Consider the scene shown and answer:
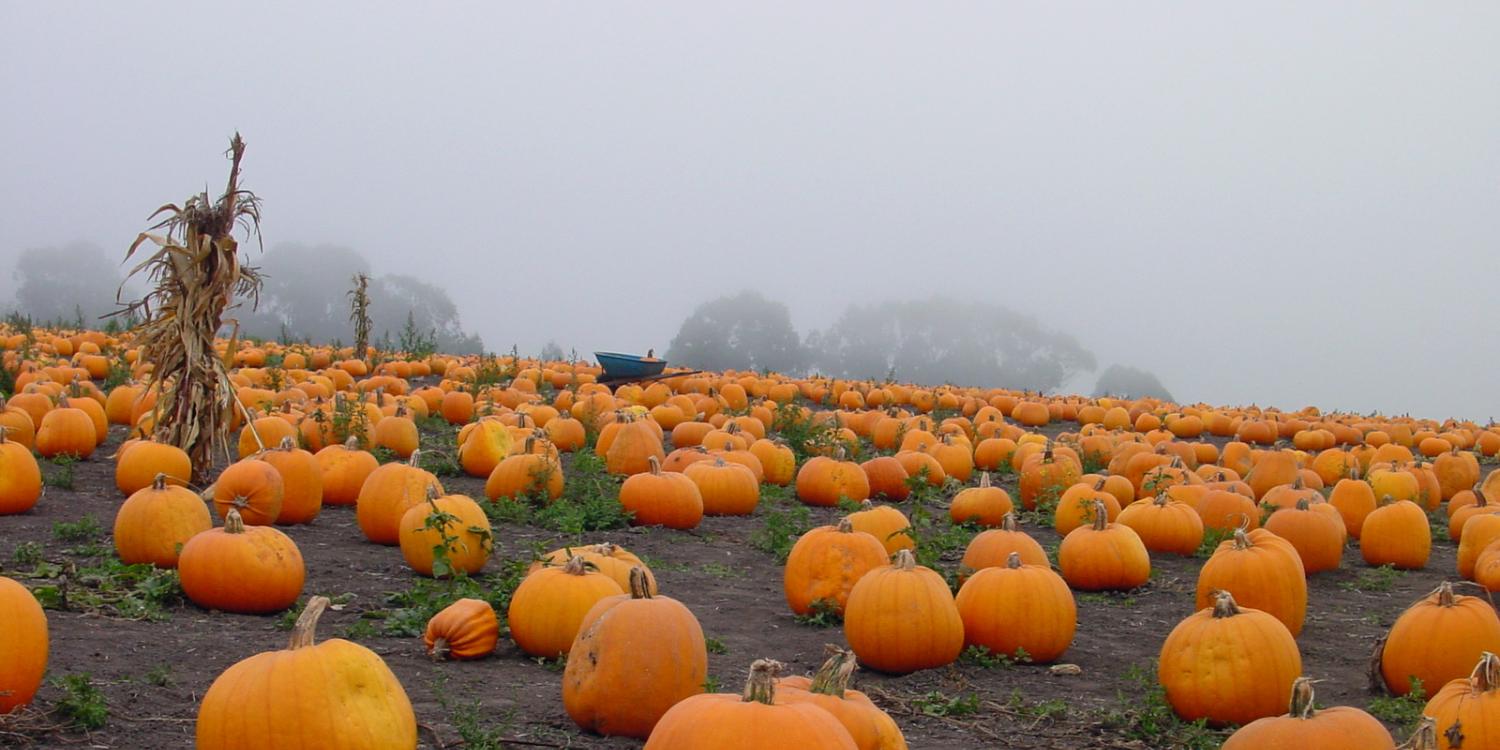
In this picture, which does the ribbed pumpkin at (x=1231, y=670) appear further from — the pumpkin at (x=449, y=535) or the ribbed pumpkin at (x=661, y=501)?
the ribbed pumpkin at (x=661, y=501)

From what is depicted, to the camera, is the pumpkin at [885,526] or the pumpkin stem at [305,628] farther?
the pumpkin at [885,526]

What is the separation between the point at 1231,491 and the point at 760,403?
847cm

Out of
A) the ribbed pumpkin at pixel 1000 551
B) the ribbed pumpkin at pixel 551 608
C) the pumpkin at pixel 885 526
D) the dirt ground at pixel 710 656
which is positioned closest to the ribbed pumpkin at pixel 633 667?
the dirt ground at pixel 710 656

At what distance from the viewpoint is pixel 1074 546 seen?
7.95 m

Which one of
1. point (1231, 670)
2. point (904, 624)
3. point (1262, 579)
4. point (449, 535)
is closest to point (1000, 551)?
point (1262, 579)

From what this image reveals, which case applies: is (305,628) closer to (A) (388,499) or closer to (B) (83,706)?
(B) (83,706)

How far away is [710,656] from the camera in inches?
232

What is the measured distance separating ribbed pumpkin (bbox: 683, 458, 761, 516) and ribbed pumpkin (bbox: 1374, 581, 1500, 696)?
550 centimetres

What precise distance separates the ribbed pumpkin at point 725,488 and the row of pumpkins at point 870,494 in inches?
0.7

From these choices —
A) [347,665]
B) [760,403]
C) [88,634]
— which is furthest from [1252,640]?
[760,403]

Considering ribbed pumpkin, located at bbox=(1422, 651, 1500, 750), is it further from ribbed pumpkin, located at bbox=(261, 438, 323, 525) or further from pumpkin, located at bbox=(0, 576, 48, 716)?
ribbed pumpkin, located at bbox=(261, 438, 323, 525)

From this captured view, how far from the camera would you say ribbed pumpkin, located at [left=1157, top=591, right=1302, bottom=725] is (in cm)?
525

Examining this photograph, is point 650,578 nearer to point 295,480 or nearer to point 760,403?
point 295,480

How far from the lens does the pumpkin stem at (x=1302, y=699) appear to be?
408 centimetres
